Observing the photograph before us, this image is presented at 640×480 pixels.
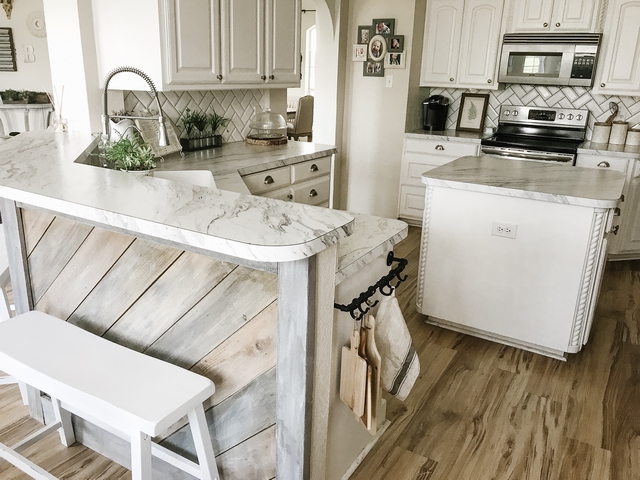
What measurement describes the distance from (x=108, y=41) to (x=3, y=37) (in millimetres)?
5213

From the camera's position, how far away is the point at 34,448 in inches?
77.5

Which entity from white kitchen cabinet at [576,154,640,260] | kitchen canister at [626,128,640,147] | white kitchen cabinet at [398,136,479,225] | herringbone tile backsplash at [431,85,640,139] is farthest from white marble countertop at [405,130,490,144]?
kitchen canister at [626,128,640,147]

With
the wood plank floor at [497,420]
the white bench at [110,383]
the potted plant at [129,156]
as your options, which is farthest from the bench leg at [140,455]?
the potted plant at [129,156]

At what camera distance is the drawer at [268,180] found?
2965mm

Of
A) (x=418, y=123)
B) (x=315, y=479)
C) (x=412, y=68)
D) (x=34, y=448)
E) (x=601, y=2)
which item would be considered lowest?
(x=34, y=448)

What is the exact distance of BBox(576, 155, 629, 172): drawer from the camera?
12.8ft

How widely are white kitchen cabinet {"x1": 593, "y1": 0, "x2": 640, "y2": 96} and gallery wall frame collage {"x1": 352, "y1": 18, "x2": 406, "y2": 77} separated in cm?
163

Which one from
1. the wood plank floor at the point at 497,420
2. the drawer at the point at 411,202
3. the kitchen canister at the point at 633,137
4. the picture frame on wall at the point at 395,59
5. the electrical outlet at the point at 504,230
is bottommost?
the wood plank floor at the point at 497,420

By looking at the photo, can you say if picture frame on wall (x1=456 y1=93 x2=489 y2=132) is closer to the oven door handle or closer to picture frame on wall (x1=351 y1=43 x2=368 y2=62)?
the oven door handle

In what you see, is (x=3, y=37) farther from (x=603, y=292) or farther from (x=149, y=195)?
(x=603, y=292)

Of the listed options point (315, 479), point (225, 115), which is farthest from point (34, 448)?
point (225, 115)

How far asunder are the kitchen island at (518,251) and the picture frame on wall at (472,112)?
2049 mm

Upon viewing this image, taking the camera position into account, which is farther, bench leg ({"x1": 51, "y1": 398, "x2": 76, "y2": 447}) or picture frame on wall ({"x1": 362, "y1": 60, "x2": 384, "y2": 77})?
picture frame on wall ({"x1": 362, "y1": 60, "x2": 384, "y2": 77})

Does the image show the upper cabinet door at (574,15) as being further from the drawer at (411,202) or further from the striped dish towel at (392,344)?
the striped dish towel at (392,344)
